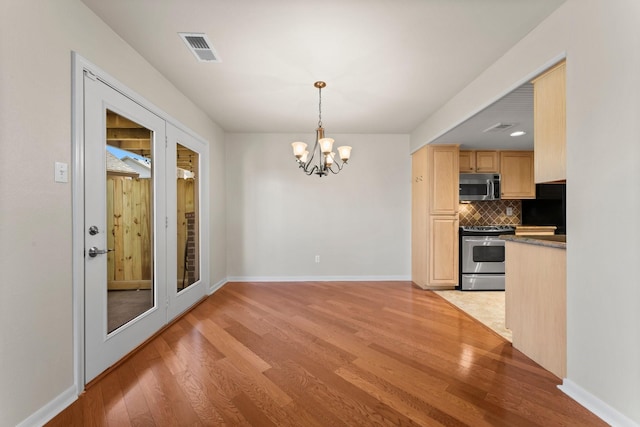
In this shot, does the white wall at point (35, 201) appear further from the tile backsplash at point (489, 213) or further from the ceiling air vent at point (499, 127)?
the tile backsplash at point (489, 213)

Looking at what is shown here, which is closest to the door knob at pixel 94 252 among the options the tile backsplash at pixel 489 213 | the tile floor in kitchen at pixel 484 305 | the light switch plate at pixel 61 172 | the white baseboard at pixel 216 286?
the light switch plate at pixel 61 172

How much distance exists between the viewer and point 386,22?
5.88 ft

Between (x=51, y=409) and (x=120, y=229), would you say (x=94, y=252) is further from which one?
(x=51, y=409)

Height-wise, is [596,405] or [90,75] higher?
[90,75]

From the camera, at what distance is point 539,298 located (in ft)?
6.40

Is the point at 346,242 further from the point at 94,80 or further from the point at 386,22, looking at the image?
the point at 94,80

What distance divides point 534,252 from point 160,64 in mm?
3628

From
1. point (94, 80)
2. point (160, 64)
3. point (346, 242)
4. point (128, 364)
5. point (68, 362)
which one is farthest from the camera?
point (346, 242)

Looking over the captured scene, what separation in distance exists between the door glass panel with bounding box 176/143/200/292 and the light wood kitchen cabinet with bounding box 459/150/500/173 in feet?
13.9

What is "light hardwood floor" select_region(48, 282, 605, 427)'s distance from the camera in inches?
56.9

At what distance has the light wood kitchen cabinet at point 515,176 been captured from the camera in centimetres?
432

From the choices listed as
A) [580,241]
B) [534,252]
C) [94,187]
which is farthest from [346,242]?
[94,187]

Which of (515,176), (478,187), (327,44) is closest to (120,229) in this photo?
(327,44)

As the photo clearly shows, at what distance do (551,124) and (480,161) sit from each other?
9.02ft
